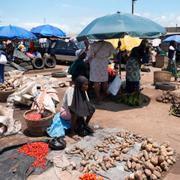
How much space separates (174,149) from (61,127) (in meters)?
2.04

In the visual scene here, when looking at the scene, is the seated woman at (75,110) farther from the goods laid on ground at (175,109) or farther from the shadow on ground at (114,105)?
the goods laid on ground at (175,109)

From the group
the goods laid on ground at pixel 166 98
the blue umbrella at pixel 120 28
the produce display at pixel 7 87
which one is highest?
the blue umbrella at pixel 120 28

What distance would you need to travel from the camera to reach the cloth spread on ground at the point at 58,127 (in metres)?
5.20

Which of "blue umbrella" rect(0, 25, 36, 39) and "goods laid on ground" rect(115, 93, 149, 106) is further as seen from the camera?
"blue umbrella" rect(0, 25, 36, 39)

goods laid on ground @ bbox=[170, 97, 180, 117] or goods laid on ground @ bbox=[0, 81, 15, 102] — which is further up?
goods laid on ground @ bbox=[0, 81, 15, 102]

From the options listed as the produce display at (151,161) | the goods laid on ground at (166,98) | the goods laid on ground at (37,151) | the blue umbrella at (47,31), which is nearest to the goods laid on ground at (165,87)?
the goods laid on ground at (166,98)

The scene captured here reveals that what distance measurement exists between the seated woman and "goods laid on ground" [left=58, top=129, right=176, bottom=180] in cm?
37

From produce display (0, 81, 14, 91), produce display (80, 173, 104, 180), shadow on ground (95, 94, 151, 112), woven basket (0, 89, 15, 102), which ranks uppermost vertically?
produce display (0, 81, 14, 91)

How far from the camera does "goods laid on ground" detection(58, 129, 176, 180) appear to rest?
4.06 metres

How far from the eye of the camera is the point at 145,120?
654cm

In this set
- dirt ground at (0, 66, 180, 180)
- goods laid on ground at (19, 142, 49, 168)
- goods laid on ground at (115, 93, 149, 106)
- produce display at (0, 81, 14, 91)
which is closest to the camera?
goods laid on ground at (19, 142, 49, 168)

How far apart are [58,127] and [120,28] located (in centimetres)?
325

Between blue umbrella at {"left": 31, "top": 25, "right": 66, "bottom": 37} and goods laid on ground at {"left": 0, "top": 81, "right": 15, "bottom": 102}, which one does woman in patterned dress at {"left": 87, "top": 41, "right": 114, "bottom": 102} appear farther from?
blue umbrella at {"left": 31, "top": 25, "right": 66, "bottom": 37}

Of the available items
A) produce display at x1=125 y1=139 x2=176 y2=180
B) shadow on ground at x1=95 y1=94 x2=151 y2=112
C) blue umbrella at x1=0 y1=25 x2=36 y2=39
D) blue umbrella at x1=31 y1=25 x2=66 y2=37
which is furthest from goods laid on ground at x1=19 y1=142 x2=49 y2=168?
blue umbrella at x1=31 y1=25 x2=66 y2=37
